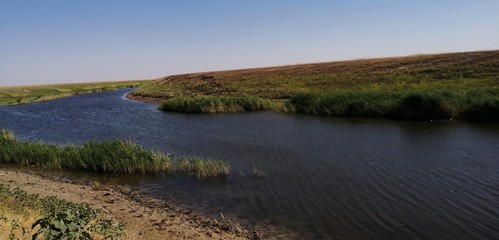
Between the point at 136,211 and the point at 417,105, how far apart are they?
21643 millimetres

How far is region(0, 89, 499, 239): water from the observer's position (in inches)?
401

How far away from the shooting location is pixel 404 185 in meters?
12.9

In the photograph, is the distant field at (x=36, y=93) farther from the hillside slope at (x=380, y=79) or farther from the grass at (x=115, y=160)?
the grass at (x=115, y=160)

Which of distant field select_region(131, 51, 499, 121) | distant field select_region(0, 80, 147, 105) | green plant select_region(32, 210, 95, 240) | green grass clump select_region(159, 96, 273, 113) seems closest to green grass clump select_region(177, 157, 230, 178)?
green plant select_region(32, 210, 95, 240)

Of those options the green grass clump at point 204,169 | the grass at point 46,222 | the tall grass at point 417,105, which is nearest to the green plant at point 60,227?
the grass at point 46,222

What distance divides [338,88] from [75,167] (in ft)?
109

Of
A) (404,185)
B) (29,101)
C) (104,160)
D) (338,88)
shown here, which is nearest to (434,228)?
(404,185)

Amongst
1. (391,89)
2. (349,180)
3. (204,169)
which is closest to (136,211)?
(204,169)

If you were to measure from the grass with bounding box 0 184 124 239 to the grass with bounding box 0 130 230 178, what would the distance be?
5363 millimetres

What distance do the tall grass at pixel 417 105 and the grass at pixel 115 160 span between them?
53.2 ft

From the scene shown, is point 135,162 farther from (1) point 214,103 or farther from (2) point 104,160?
(1) point 214,103

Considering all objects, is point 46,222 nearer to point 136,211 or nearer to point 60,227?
point 60,227

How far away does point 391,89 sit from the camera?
38500 millimetres

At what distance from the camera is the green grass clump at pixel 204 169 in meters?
15.0
